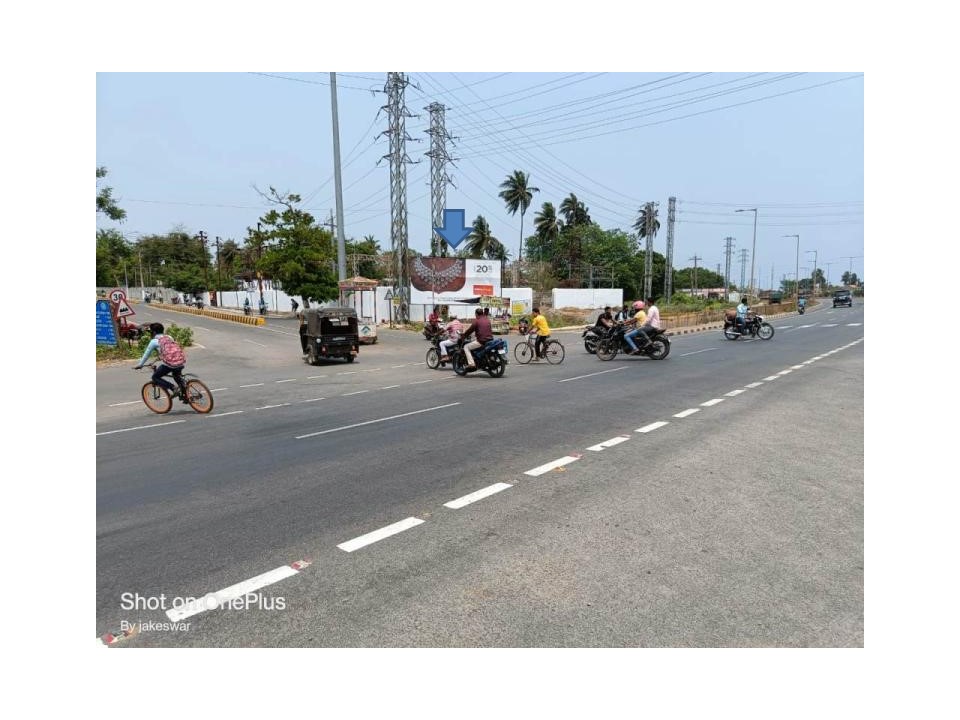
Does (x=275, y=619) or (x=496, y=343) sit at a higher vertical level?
(x=496, y=343)

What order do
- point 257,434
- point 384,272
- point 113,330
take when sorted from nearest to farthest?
point 257,434 < point 113,330 < point 384,272

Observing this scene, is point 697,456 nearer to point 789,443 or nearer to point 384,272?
point 789,443

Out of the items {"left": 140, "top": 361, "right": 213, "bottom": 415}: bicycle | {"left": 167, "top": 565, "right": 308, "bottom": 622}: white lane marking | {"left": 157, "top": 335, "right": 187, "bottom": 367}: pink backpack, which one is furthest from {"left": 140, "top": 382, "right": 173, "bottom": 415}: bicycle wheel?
{"left": 167, "top": 565, "right": 308, "bottom": 622}: white lane marking

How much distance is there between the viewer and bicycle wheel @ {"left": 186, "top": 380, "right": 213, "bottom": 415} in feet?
33.9

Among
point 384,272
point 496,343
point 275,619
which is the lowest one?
point 275,619

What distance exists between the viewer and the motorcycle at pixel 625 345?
58.9 feet

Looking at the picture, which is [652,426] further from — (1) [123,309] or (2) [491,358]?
(1) [123,309]

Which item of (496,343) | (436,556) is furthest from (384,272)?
(436,556)

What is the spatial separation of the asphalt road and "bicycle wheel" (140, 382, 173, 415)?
17.8 inches

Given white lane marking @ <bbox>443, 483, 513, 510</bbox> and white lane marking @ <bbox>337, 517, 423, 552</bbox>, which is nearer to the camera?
white lane marking @ <bbox>337, 517, 423, 552</bbox>

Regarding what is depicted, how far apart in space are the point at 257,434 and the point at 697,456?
5.73 meters

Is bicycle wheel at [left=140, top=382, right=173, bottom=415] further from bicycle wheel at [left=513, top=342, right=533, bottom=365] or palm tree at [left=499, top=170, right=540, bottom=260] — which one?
palm tree at [left=499, top=170, right=540, bottom=260]

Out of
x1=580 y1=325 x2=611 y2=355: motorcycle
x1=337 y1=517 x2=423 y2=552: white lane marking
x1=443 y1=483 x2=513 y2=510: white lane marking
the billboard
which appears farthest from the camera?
the billboard

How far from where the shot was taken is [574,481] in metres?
5.66
